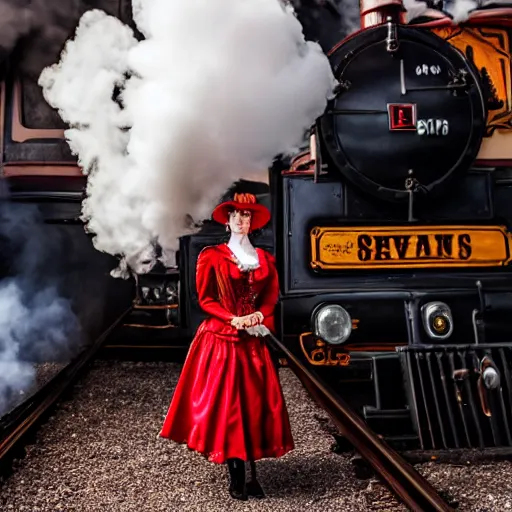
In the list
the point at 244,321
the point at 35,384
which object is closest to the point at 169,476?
the point at 244,321

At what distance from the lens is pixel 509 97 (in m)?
4.14

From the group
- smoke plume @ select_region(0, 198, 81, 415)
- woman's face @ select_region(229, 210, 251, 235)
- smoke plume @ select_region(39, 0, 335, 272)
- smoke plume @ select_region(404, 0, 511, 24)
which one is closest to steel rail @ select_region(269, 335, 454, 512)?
woman's face @ select_region(229, 210, 251, 235)

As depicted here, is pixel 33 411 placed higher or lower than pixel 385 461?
higher

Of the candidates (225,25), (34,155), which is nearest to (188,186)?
(225,25)

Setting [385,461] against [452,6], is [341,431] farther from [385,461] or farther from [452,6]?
[452,6]

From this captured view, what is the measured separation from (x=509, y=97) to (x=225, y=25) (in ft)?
7.22

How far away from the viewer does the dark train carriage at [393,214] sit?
3396mm

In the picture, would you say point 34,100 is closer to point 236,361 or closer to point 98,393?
point 98,393

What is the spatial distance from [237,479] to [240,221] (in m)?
0.99

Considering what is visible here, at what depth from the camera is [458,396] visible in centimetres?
279

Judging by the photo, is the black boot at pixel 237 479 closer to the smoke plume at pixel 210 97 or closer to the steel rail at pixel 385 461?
the steel rail at pixel 385 461

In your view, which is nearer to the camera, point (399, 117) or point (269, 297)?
point (269, 297)

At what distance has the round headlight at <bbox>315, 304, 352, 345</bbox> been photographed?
330cm

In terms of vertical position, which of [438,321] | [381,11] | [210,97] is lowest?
[438,321]
